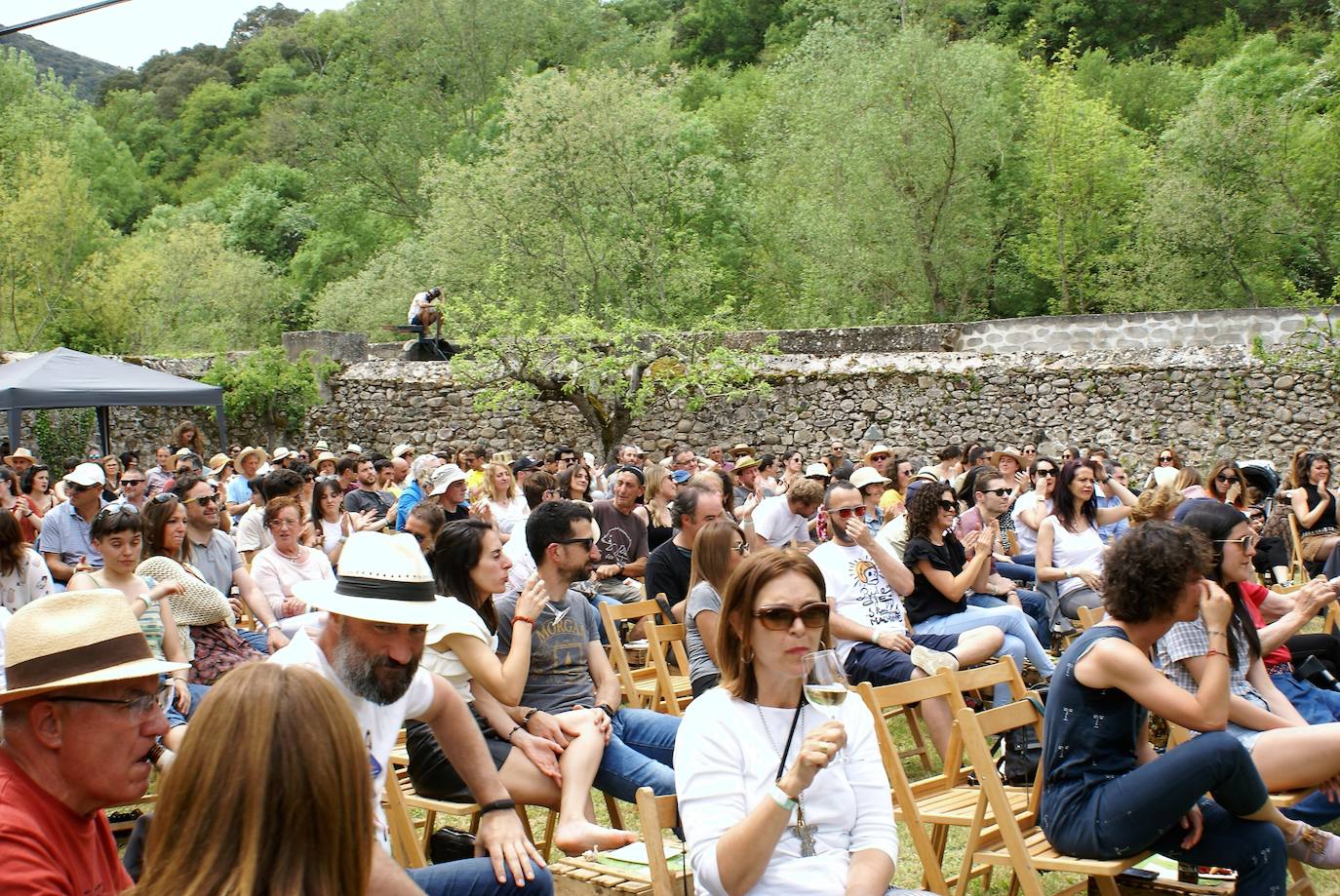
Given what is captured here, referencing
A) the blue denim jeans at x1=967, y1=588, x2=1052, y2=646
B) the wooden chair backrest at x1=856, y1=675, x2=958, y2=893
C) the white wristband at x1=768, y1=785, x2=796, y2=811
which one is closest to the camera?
the white wristband at x1=768, y1=785, x2=796, y2=811

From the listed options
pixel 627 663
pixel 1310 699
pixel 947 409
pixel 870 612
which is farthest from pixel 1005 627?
pixel 947 409

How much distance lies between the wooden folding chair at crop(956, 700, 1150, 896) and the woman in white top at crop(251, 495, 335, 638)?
4029 mm

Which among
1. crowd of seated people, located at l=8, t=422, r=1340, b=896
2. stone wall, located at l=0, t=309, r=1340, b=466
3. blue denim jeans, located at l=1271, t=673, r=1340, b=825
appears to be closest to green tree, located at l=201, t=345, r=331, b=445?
stone wall, located at l=0, t=309, r=1340, b=466

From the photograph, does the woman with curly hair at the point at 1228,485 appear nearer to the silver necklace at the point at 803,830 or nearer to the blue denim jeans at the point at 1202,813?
the blue denim jeans at the point at 1202,813

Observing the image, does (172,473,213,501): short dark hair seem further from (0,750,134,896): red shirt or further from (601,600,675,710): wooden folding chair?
(0,750,134,896): red shirt

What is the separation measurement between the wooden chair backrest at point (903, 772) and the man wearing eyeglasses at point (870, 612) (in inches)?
43.9

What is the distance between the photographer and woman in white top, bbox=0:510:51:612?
551 centimetres

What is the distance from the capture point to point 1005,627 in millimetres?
6066

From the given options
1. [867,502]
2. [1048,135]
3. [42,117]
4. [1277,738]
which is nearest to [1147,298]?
[1048,135]

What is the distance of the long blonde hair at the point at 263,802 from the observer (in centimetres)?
170

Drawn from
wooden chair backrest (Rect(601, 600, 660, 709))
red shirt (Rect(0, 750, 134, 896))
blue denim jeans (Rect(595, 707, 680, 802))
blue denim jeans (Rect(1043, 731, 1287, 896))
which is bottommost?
wooden chair backrest (Rect(601, 600, 660, 709))

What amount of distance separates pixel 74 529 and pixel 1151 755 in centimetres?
666

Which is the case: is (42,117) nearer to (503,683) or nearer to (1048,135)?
(1048,135)

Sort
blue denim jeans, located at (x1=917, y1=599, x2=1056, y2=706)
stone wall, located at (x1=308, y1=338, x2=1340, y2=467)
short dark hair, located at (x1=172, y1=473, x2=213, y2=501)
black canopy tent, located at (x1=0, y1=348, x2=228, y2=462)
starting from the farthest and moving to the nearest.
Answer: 1. stone wall, located at (x1=308, y1=338, x2=1340, y2=467)
2. black canopy tent, located at (x1=0, y1=348, x2=228, y2=462)
3. short dark hair, located at (x1=172, y1=473, x2=213, y2=501)
4. blue denim jeans, located at (x1=917, y1=599, x2=1056, y2=706)
